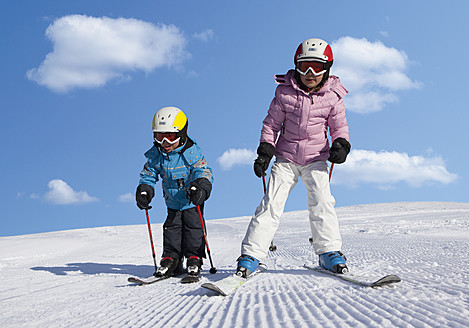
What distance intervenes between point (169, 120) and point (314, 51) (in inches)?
64.9

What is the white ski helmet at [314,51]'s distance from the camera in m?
3.79

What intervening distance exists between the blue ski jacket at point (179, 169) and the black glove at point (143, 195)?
7cm

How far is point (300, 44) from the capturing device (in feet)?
12.9

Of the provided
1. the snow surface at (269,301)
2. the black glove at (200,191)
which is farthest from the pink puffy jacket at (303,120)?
the snow surface at (269,301)

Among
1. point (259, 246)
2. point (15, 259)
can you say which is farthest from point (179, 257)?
point (15, 259)

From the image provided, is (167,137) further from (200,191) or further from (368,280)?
(368,280)

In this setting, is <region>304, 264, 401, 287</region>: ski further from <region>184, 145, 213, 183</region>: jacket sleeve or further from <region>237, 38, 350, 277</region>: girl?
<region>184, 145, 213, 183</region>: jacket sleeve

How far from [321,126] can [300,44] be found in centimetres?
82

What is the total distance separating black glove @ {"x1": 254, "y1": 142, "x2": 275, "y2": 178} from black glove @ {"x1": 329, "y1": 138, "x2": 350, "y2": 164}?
0.56 metres

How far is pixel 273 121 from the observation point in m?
3.99

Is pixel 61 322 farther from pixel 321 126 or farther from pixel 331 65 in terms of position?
pixel 331 65

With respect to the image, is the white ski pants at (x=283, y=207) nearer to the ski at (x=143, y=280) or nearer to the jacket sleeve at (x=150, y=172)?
the ski at (x=143, y=280)

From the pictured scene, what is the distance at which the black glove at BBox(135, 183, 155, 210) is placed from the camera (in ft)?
14.9

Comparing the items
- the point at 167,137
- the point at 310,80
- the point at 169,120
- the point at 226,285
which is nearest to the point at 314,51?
the point at 310,80
